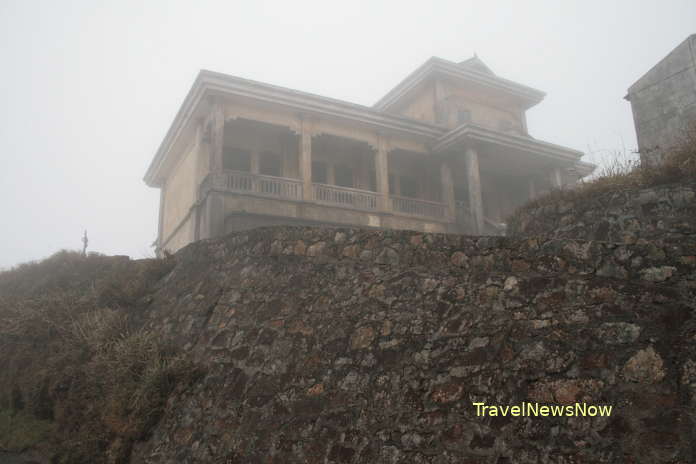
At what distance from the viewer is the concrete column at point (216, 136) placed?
45.1 feet

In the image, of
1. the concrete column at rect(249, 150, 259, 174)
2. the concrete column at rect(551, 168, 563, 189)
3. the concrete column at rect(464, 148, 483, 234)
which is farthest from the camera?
the concrete column at rect(551, 168, 563, 189)

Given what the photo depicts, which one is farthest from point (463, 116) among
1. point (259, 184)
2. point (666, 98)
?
point (259, 184)

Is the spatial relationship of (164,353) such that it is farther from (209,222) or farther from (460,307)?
(209,222)

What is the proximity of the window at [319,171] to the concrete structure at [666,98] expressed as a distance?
968cm

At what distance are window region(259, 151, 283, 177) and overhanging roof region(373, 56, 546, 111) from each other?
7.15 meters

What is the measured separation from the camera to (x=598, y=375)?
3.31 m

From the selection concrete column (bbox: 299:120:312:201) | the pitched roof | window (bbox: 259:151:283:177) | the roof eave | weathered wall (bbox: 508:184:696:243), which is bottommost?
weathered wall (bbox: 508:184:696:243)

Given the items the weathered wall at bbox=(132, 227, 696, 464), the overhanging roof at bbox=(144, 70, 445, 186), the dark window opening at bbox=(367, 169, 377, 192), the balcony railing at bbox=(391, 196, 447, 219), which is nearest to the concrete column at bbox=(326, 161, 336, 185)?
the dark window opening at bbox=(367, 169, 377, 192)

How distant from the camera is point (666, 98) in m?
13.0

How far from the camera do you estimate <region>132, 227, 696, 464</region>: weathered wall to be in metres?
3.16

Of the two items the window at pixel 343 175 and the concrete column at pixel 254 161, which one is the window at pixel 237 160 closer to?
the concrete column at pixel 254 161

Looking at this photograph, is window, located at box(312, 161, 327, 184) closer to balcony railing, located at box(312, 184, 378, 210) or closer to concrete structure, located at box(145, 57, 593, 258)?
concrete structure, located at box(145, 57, 593, 258)

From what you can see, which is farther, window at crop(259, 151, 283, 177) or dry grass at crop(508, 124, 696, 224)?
window at crop(259, 151, 283, 177)

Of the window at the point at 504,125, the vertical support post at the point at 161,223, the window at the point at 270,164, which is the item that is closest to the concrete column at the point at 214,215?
the window at the point at 270,164
